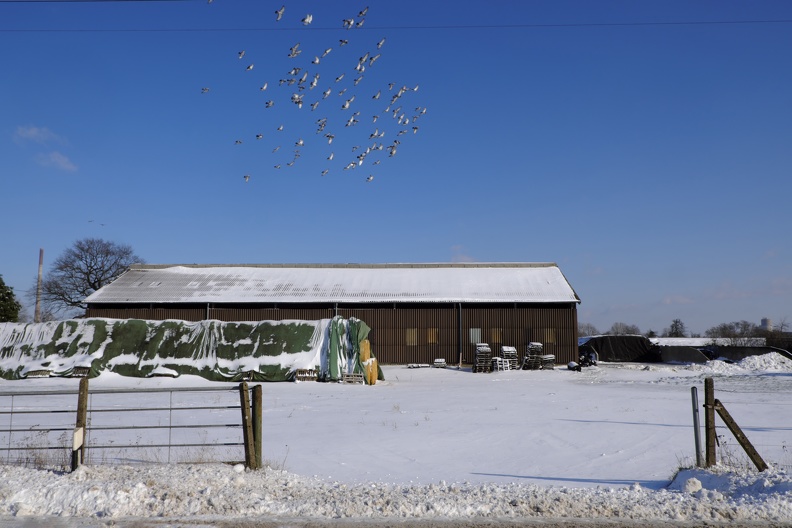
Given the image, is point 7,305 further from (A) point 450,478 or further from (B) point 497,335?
(A) point 450,478

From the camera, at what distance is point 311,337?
91.7 feet

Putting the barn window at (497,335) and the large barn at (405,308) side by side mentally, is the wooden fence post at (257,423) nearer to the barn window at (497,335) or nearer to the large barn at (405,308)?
the large barn at (405,308)

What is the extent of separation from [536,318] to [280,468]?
32.6 meters

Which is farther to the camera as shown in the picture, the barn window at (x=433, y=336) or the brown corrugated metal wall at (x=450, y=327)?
the barn window at (x=433, y=336)

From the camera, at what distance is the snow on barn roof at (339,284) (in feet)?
136

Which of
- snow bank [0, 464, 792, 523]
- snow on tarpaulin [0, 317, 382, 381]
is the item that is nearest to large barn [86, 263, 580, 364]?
snow on tarpaulin [0, 317, 382, 381]

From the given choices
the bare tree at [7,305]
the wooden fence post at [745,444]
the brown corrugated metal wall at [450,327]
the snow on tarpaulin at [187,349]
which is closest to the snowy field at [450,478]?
the wooden fence post at [745,444]

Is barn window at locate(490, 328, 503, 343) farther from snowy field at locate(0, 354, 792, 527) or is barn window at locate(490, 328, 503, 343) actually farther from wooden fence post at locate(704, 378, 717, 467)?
wooden fence post at locate(704, 378, 717, 467)

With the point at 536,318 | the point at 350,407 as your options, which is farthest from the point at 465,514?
the point at 536,318

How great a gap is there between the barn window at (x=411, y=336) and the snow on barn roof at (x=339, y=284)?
Result: 2.05 meters

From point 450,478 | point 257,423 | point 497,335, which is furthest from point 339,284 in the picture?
point 450,478

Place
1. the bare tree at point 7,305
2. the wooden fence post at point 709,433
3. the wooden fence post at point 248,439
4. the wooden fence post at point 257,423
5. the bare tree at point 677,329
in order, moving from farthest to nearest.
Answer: the bare tree at point 677,329 → the bare tree at point 7,305 → the wooden fence post at point 257,423 → the wooden fence post at point 248,439 → the wooden fence post at point 709,433

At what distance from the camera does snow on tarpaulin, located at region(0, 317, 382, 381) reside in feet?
89.1

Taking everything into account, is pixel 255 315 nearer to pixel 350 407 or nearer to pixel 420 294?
pixel 420 294
